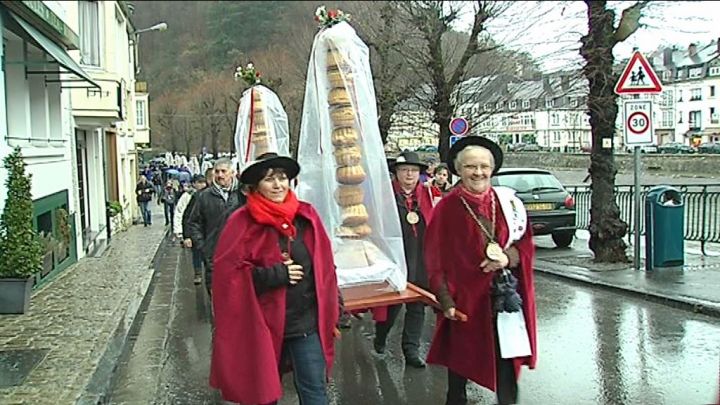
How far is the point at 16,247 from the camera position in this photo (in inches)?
375

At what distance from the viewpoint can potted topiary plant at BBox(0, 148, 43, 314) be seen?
948 centimetres

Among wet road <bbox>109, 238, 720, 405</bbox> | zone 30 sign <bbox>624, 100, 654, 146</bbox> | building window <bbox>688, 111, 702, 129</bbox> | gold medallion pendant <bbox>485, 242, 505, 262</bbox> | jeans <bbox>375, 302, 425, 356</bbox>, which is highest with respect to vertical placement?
building window <bbox>688, 111, 702, 129</bbox>

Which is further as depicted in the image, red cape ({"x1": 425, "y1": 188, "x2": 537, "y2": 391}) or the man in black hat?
the man in black hat

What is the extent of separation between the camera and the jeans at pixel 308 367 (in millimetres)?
4738

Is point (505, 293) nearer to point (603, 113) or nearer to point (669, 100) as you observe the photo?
point (603, 113)

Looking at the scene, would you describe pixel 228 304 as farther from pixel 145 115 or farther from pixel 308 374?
pixel 145 115

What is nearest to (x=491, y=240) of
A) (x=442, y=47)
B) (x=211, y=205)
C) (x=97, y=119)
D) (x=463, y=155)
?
(x=463, y=155)

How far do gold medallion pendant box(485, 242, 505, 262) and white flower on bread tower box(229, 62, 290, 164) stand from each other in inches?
231

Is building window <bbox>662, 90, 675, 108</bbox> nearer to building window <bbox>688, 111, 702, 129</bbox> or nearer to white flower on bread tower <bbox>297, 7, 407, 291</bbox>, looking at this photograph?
building window <bbox>688, 111, 702, 129</bbox>

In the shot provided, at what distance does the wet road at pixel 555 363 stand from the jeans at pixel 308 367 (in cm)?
160

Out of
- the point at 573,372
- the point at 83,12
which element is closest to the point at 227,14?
the point at 83,12

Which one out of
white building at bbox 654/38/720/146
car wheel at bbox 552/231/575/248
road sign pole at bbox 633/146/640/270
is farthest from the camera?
car wheel at bbox 552/231/575/248

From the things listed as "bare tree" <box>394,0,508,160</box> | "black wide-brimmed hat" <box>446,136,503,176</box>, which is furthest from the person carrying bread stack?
"bare tree" <box>394,0,508,160</box>

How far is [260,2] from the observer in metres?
58.9
